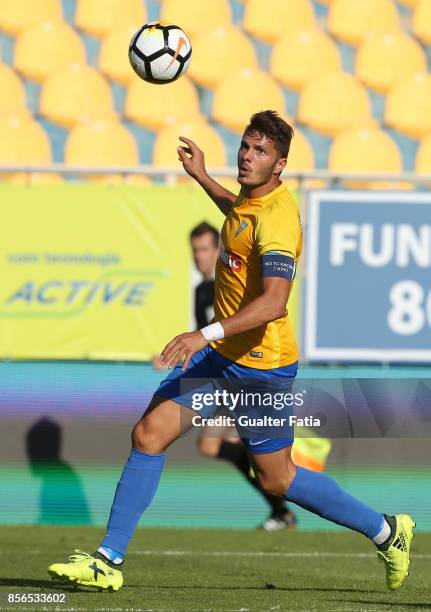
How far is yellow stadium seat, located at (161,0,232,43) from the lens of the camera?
582 inches

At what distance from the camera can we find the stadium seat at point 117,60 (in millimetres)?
14344

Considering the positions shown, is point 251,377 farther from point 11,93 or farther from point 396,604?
point 11,93

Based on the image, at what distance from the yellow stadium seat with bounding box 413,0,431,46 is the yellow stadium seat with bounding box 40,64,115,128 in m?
4.12

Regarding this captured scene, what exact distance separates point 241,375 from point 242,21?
1060cm

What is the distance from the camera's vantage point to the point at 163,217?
9.11m

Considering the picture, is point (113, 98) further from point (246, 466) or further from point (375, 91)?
point (246, 466)

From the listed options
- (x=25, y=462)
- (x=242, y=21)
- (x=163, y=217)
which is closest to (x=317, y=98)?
(x=242, y=21)

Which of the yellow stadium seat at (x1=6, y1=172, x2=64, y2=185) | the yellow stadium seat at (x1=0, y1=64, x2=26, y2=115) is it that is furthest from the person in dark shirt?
the yellow stadium seat at (x1=0, y1=64, x2=26, y2=115)

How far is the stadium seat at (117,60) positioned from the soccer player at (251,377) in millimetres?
9181

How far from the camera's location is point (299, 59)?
1452cm

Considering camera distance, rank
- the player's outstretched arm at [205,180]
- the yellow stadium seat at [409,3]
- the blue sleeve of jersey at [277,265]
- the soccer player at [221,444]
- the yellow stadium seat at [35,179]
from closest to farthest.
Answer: the blue sleeve of jersey at [277,265] → the player's outstretched arm at [205,180] → the soccer player at [221,444] → the yellow stadium seat at [35,179] → the yellow stadium seat at [409,3]

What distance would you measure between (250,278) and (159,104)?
27.8 feet

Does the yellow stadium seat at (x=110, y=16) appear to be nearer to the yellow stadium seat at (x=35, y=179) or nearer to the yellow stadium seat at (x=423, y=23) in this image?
the yellow stadium seat at (x=423, y=23)

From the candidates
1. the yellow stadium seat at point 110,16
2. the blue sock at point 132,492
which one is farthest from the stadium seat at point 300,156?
the blue sock at point 132,492
